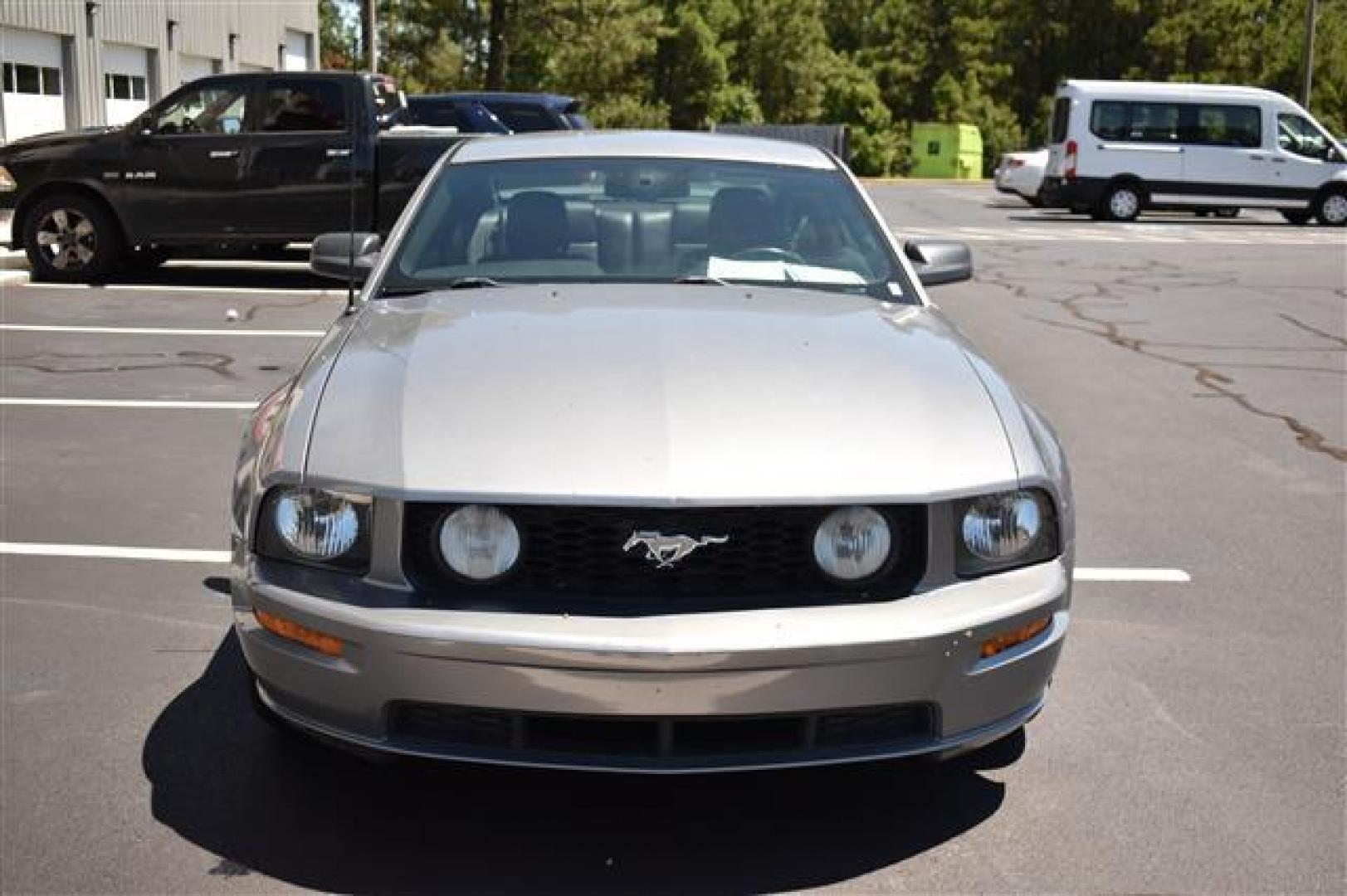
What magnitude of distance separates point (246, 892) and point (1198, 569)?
150 inches

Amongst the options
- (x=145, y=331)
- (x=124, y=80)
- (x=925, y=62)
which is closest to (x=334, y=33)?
(x=925, y=62)

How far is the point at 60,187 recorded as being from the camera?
1413 cm

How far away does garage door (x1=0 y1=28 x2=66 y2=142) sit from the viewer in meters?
23.2

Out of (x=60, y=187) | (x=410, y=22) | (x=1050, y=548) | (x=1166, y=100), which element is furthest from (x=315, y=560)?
(x=410, y=22)

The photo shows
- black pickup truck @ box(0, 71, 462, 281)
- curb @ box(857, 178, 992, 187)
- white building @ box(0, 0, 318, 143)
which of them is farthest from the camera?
curb @ box(857, 178, 992, 187)

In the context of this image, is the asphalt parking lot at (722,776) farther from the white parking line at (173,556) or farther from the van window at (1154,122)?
the van window at (1154,122)

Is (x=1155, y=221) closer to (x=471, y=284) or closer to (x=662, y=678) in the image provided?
(x=471, y=284)

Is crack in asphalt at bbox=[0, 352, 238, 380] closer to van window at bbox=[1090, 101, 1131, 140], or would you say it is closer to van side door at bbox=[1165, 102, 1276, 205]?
van window at bbox=[1090, 101, 1131, 140]

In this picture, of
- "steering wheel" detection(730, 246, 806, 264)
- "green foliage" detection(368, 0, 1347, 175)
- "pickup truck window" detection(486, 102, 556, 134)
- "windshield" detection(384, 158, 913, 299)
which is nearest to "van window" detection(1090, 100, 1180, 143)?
"pickup truck window" detection(486, 102, 556, 134)

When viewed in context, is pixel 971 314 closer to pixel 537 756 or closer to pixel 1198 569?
pixel 1198 569

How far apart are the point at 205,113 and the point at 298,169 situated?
3.27 ft

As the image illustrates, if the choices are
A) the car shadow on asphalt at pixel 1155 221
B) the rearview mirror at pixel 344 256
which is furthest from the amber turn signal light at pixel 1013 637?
the car shadow on asphalt at pixel 1155 221

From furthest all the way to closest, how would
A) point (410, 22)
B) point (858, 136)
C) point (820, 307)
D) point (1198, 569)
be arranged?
1. point (858, 136)
2. point (410, 22)
3. point (1198, 569)
4. point (820, 307)

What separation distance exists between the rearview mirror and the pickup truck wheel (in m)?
9.71
